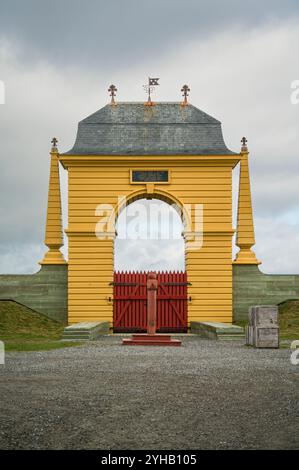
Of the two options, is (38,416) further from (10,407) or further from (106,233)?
(106,233)

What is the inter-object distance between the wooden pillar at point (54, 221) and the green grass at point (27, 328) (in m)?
2.24

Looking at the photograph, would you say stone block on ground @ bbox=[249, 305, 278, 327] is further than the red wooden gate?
No

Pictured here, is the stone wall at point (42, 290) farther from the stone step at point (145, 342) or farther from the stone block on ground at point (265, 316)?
the stone block on ground at point (265, 316)

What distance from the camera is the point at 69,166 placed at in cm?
2402

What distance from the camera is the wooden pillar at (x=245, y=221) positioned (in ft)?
80.2

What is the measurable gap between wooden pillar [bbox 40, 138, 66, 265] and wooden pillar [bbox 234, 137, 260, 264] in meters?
7.21

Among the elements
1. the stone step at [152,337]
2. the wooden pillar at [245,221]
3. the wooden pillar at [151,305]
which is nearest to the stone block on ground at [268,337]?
the stone step at [152,337]

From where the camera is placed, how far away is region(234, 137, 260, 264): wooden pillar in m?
24.5

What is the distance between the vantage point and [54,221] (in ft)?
81.8

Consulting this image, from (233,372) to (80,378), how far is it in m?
2.54

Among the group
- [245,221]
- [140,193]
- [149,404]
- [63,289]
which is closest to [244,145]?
[245,221]

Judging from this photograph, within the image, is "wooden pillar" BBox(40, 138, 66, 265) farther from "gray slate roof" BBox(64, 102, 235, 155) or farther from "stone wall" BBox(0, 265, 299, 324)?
"gray slate roof" BBox(64, 102, 235, 155)

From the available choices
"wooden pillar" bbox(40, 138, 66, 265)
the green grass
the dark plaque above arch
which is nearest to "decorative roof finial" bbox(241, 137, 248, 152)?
the dark plaque above arch
